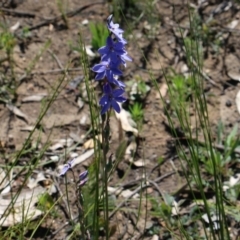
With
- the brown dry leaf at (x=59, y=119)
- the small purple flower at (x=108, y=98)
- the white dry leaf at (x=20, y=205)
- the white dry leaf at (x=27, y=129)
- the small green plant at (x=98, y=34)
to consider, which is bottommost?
the white dry leaf at (x=20, y=205)

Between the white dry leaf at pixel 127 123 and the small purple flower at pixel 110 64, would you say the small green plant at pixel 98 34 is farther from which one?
the small purple flower at pixel 110 64

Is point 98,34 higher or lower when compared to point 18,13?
lower

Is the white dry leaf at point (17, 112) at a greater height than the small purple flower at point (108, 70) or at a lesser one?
greater

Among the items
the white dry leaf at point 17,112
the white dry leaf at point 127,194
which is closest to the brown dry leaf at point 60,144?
the white dry leaf at point 17,112

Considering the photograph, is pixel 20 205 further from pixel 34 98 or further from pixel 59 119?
pixel 34 98

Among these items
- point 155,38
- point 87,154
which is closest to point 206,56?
point 155,38

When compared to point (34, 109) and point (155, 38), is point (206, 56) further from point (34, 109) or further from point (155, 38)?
point (34, 109)

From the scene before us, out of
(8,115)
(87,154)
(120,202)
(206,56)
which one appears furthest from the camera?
(206,56)

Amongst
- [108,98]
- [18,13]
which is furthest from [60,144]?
[108,98]
